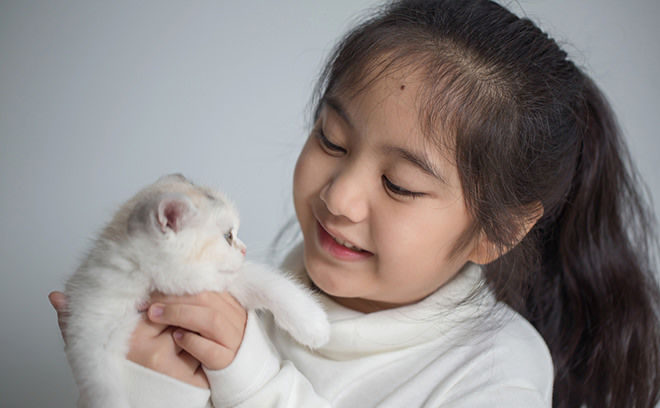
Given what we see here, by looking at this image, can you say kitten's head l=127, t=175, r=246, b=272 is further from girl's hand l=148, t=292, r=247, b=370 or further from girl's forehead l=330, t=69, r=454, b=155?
girl's forehead l=330, t=69, r=454, b=155

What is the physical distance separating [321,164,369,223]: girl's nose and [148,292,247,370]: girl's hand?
0.25 metres

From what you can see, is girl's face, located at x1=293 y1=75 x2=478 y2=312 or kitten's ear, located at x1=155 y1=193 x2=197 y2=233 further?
girl's face, located at x1=293 y1=75 x2=478 y2=312

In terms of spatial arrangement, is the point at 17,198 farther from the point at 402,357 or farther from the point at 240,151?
the point at 402,357

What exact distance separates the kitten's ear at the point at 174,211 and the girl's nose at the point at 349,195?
0.24 metres

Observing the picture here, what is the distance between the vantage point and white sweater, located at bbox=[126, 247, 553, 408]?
924mm

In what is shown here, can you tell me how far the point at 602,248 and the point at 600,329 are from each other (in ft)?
0.67

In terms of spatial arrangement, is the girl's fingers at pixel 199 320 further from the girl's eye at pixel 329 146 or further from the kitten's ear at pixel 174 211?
the girl's eye at pixel 329 146

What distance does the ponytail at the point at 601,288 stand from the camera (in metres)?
1.21

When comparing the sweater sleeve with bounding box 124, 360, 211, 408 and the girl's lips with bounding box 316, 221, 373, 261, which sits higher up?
the girl's lips with bounding box 316, 221, 373, 261

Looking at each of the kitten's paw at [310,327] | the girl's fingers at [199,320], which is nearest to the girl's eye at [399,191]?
the kitten's paw at [310,327]

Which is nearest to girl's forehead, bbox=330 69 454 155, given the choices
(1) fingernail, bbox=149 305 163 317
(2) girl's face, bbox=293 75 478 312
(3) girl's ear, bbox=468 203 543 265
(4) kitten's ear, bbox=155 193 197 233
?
(2) girl's face, bbox=293 75 478 312

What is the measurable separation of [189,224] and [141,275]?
0.11m

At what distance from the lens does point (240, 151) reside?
1.67 meters

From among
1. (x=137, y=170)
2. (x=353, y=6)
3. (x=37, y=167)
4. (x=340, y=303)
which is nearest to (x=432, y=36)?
(x=340, y=303)
